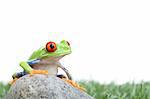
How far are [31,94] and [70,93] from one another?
53 centimetres

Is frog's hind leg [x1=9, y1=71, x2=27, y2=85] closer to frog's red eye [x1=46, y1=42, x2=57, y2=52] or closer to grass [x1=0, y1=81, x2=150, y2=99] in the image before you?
frog's red eye [x1=46, y1=42, x2=57, y2=52]

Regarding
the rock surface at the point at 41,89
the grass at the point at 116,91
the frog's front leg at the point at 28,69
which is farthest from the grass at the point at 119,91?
the frog's front leg at the point at 28,69

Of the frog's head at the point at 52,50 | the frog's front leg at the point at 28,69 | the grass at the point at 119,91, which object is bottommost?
the grass at the point at 119,91

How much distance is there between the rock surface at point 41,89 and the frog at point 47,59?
0.31 feet

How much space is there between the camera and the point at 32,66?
6.43 meters

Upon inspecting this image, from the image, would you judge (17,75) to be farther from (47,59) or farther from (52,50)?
(52,50)

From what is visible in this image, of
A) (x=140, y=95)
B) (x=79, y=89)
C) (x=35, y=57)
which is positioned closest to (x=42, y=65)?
(x=35, y=57)

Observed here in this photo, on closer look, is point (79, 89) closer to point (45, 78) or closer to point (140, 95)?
point (45, 78)

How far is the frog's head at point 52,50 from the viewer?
6297 millimetres

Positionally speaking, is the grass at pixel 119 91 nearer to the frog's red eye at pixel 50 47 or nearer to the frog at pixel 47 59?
the frog at pixel 47 59

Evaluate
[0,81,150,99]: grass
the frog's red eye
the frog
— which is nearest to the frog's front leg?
the frog

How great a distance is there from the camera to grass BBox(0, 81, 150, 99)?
358 inches

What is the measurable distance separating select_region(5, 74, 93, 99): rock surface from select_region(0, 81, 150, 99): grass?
2.41 m

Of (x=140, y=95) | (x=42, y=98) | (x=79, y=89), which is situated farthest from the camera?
(x=140, y=95)
